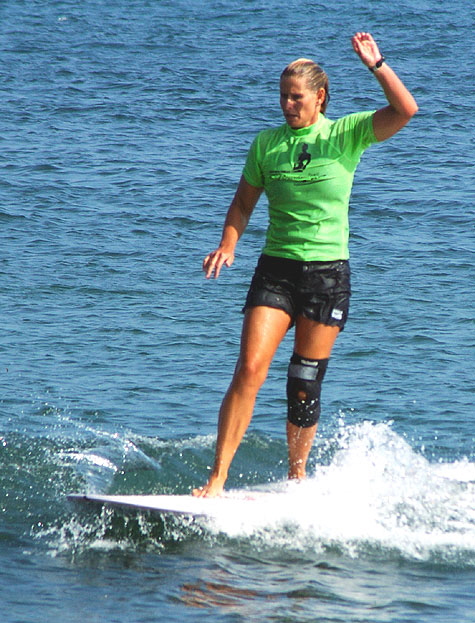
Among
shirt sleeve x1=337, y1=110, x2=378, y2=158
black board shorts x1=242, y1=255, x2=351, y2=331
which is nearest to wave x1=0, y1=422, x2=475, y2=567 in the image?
black board shorts x1=242, y1=255, x2=351, y2=331

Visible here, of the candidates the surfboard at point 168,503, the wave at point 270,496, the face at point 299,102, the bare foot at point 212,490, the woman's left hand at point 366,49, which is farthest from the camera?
the wave at point 270,496

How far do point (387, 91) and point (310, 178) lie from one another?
Answer: 0.61 meters

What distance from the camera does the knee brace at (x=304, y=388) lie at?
6.56 meters

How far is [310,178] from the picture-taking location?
616cm

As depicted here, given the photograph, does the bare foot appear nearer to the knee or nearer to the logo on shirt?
the knee

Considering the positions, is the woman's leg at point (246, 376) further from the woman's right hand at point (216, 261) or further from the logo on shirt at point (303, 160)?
the logo on shirt at point (303, 160)

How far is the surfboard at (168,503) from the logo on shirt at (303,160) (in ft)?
6.19

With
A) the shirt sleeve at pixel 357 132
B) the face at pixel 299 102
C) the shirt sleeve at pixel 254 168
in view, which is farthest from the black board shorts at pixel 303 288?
the face at pixel 299 102

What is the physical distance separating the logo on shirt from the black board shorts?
526mm

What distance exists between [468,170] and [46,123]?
784cm

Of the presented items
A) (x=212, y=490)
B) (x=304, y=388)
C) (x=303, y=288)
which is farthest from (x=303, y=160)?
(x=212, y=490)

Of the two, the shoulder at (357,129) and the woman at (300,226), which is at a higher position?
the shoulder at (357,129)

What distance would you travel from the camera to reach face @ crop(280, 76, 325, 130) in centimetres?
607

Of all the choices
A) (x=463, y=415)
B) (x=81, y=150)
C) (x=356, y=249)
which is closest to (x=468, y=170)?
(x=356, y=249)
